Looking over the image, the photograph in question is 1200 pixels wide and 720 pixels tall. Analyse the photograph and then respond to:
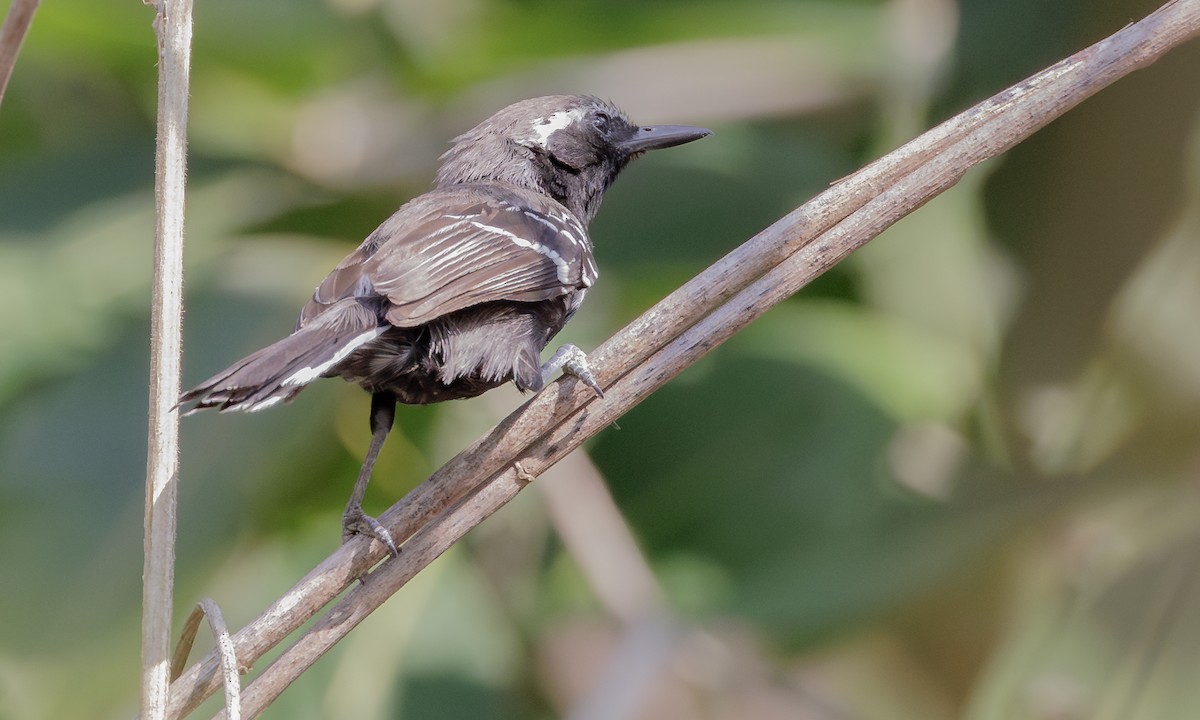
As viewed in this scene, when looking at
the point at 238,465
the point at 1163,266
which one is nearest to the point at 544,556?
the point at 238,465

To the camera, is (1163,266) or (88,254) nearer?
(1163,266)

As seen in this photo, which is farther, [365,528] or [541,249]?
[541,249]

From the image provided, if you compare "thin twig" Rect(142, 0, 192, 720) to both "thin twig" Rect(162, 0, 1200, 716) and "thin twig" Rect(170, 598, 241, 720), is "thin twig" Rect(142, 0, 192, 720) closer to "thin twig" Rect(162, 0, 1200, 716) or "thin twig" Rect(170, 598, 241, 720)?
"thin twig" Rect(170, 598, 241, 720)

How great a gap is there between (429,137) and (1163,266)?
2.32m

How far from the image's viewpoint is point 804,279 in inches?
82.7

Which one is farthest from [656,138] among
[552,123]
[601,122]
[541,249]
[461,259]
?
[461,259]

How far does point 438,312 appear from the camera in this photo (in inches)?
98.1

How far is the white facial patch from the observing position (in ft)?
12.0

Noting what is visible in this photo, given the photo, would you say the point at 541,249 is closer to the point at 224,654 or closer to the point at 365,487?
the point at 365,487

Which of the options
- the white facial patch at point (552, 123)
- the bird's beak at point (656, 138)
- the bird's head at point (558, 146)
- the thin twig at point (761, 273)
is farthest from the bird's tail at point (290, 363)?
the bird's beak at point (656, 138)

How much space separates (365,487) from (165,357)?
89 centimetres

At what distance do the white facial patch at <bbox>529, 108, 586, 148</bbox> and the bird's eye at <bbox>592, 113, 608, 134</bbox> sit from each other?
0.14 feet

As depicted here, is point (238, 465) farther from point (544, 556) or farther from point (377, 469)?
point (544, 556)

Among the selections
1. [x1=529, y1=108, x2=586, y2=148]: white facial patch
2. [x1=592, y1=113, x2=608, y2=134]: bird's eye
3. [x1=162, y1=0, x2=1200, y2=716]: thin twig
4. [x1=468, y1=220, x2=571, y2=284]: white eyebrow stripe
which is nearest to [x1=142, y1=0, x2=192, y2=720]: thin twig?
[x1=162, y1=0, x2=1200, y2=716]: thin twig
